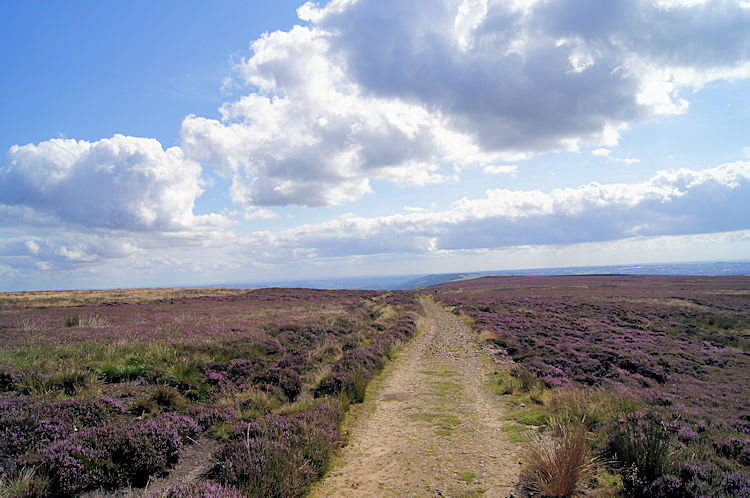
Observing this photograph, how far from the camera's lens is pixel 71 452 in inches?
205

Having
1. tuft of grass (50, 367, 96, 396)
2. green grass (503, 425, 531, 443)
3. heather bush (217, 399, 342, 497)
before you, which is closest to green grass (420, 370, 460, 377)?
green grass (503, 425, 531, 443)

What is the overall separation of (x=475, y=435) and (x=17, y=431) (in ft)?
28.8

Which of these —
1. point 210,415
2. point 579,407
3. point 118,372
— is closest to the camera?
point 210,415

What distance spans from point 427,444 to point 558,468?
2848 mm

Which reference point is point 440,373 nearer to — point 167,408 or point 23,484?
point 167,408

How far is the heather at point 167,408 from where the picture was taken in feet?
17.1

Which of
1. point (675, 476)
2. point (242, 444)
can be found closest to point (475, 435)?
point (675, 476)

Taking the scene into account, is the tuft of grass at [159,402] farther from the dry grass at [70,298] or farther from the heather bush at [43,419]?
the dry grass at [70,298]

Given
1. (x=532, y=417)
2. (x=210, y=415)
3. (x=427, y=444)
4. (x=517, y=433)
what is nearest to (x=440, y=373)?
(x=532, y=417)

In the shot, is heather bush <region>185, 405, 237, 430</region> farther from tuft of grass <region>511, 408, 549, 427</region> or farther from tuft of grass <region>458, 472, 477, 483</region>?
tuft of grass <region>511, 408, 549, 427</region>

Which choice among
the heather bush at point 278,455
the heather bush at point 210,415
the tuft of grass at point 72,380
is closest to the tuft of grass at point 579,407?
the heather bush at point 278,455

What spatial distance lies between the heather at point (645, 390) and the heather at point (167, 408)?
5404 mm

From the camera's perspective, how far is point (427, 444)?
748cm

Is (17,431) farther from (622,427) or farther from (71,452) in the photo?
(622,427)
